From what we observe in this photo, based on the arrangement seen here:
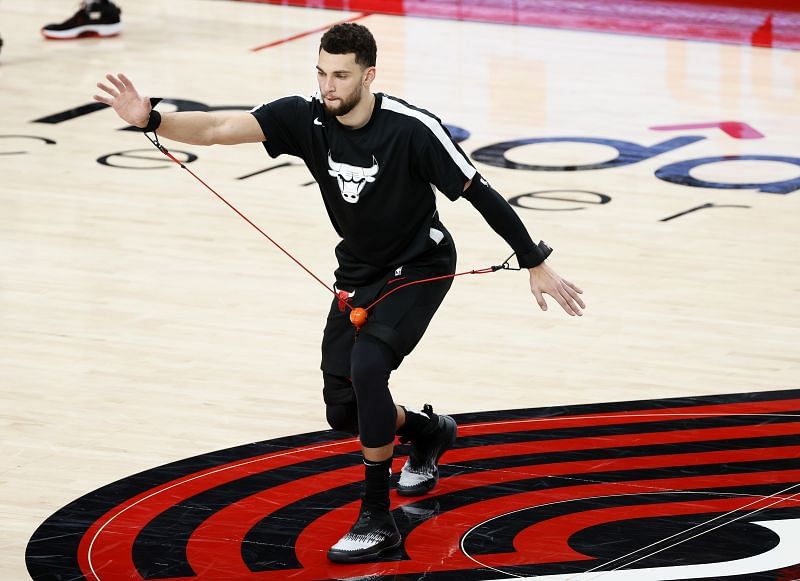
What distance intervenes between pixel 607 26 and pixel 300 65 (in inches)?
101

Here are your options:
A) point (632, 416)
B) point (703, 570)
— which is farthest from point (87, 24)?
point (703, 570)

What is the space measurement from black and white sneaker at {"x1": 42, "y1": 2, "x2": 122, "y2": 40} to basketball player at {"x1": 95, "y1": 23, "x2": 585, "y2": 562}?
8247 millimetres

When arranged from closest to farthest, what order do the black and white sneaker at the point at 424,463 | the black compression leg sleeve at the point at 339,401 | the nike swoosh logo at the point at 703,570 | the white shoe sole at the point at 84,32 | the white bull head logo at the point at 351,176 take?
the nike swoosh logo at the point at 703,570, the white bull head logo at the point at 351,176, the black compression leg sleeve at the point at 339,401, the black and white sneaker at the point at 424,463, the white shoe sole at the point at 84,32

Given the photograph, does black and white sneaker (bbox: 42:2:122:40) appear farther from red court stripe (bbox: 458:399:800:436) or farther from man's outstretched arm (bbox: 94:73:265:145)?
man's outstretched arm (bbox: 94:73:265:145)

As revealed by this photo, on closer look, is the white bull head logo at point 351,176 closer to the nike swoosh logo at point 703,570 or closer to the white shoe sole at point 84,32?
the nike swoosh logo at point 703,570

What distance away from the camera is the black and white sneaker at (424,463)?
16.7 ft

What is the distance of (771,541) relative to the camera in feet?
15.4

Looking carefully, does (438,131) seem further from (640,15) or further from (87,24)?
(640,15)

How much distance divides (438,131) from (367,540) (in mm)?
1074

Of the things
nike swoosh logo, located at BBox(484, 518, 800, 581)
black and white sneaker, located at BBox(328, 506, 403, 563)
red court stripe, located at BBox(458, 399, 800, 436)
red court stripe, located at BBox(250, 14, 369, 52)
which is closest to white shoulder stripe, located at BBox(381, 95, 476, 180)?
black and white sneaker, located at BBox(328, 506, 403, 563)

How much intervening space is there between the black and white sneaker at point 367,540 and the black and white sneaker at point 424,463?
42 centimetres

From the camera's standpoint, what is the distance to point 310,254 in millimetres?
7832

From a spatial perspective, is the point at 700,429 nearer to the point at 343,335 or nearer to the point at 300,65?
the point at 343,335

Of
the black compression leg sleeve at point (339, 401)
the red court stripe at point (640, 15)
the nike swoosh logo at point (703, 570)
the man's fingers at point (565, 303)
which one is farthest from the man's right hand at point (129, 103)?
the red court stripe at point (640, 15)
